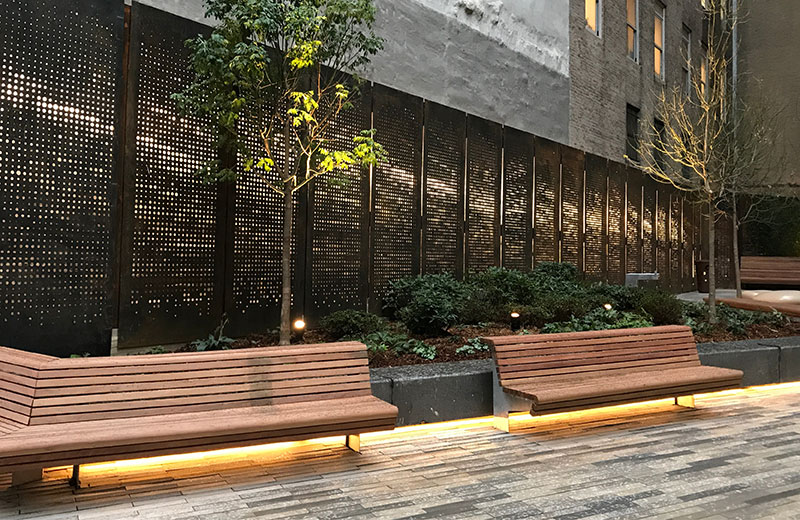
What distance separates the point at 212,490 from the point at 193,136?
4958 mm

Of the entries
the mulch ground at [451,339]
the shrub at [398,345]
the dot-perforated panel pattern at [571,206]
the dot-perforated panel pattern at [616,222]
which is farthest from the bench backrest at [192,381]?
the dot-perforated panel pattern at [616,222]

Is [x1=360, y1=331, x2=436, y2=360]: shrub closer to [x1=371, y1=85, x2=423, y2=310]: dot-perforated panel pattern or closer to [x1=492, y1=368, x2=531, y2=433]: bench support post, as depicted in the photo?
[x1=492, y1=368, x2=531, y2=433]: bench support post

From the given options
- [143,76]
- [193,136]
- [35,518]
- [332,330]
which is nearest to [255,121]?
[193,136]

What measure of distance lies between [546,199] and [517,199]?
1.37 m

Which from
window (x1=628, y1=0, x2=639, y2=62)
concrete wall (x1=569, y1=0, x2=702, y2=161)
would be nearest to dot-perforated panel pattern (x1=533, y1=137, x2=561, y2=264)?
concrete wall (x1=569, y1=0, x2=702, y2=161)

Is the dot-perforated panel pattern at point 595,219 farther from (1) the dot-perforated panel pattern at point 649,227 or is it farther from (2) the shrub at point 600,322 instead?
(2) the shrub at point 600,322

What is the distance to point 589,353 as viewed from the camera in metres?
6.49

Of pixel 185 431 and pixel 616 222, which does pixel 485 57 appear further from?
pixel 185 431

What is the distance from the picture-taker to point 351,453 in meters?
5.09

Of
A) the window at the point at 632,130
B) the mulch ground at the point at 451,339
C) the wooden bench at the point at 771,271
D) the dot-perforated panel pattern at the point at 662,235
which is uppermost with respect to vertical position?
the window at the point at 632,130

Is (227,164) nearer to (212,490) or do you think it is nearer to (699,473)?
(212,490)

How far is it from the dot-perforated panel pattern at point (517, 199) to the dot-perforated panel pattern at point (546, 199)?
0.31m

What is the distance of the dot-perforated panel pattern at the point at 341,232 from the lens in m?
9.36

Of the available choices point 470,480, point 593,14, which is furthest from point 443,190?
point 593,14
